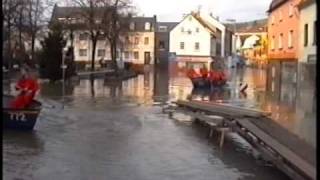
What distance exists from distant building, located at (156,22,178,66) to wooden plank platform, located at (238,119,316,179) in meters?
97.5

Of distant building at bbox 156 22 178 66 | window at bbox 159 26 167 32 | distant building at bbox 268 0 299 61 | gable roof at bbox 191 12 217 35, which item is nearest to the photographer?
distant building at bbox 268 0 299 61

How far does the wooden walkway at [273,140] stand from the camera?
962cm

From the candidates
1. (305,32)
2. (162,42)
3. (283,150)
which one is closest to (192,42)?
(162,42)

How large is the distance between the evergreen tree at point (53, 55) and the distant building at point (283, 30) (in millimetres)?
15565

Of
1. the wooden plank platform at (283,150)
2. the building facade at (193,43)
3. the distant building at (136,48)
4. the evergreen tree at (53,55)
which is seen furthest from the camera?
the distant building at (136,48)

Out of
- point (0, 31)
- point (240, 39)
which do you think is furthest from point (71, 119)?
point (240, 39)

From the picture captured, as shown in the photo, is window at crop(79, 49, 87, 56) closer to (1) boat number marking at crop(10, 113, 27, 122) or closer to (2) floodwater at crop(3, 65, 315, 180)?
(2) floodwater at crop(3, 65, 315, 180)

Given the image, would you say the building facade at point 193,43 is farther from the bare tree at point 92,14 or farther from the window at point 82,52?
the bare tree at point 92,14

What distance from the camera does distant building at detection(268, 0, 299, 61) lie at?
39.8m

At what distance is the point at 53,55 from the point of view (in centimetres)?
4772

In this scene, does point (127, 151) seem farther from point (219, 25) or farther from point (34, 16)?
point (219, 25)

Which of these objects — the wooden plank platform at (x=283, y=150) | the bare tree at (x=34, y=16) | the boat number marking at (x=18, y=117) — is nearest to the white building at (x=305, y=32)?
the bare tree at (x=34, y=16)

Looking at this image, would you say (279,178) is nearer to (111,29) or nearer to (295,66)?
(295,66)

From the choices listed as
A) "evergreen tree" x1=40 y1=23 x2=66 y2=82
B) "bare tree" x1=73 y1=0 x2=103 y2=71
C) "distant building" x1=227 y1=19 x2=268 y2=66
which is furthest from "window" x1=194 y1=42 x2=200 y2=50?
"evergreen tree" x1=40 y1=23 x2=66 y2=82
